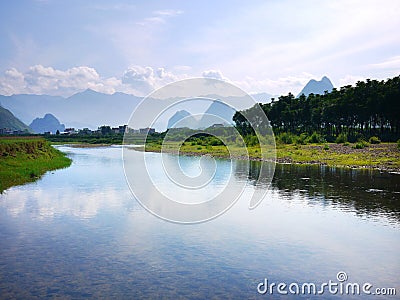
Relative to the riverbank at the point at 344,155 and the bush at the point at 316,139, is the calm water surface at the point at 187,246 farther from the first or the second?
the bush at the point at 316,139

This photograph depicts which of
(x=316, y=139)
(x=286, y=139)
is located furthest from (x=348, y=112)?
(x=286, y=139)

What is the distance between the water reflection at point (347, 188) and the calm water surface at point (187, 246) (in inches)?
7.2

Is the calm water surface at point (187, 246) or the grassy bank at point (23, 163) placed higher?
the grassy bank at point (23, 163)

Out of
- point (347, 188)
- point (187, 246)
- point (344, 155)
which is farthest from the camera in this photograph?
point (344, 155)

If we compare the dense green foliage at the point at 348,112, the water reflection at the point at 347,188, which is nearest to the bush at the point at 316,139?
the dense green foliage at the point at 348,112

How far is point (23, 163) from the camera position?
3769cm

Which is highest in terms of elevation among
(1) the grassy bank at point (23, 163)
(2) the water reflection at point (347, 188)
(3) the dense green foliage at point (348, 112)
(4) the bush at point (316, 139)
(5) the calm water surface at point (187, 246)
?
(3) the dense green foliage at point (348, 112)

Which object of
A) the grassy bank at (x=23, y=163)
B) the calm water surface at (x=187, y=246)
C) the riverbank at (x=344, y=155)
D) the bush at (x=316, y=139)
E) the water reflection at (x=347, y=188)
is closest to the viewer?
the calm water surface at (x=187, y=246)

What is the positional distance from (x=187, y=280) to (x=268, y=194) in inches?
655

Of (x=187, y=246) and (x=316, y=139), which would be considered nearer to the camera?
(x=187, y=246)

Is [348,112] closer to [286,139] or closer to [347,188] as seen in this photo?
[286,139]

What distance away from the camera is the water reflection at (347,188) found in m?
22.5

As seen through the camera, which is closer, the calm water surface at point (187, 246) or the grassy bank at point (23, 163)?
the calm water surface at point (187, 246)

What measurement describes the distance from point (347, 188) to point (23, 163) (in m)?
27.7
